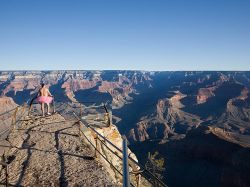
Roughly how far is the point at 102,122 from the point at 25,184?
834 centimetres

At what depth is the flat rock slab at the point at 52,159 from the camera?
26.9 feet

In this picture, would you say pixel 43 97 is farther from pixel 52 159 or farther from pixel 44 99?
pixel 52 159

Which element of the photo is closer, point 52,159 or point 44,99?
point 52,159

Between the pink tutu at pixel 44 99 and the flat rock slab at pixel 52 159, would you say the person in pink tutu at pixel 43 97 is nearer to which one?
the pink tutu at pixel 44 99

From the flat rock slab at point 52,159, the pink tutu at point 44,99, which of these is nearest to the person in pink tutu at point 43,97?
the pink tutu at point 44,99

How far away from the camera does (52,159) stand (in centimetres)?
967

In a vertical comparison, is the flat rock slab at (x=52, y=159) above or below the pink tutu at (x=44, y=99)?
below

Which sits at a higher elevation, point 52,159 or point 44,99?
point 44,99

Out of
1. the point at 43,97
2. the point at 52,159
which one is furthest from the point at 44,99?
the point at 52,159

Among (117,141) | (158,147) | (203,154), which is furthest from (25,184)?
(158,147)

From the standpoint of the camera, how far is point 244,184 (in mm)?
44625

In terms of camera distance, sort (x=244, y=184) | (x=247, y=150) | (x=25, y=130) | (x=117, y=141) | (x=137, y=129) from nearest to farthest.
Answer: (x=25, y=130)
(x=117, y=141)
(x=244, y=184)
(x=247, y=150)
(x=137, y=129)

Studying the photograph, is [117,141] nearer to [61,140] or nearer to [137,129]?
[61,140]

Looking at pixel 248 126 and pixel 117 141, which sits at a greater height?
pixel 117 141
